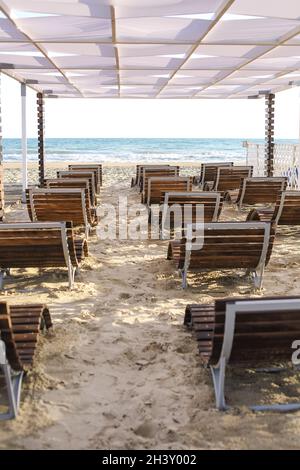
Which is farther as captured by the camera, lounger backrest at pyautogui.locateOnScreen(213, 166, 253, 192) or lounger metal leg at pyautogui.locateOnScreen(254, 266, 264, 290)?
lounger backrest at pyautogui.locateOnScreen(213, 166, 253, 192)

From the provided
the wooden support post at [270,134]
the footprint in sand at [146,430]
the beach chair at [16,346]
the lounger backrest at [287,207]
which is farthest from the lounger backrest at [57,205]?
the wooden support post at [270,134]

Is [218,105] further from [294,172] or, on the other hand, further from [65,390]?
[65,390]

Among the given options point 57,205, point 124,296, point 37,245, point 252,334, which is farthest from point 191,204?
point 252,334

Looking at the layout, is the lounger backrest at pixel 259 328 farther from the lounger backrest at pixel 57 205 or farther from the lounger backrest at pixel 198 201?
the lounger backrest at pixel 57 205

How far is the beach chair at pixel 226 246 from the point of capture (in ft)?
15.9

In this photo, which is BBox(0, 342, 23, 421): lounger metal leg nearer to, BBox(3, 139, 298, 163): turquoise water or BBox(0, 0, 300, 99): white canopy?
BBox(0, 0, 300, 99): white canopy

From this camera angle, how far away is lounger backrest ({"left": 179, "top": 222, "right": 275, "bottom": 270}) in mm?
4844

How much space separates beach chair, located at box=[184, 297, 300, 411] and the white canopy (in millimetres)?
3339

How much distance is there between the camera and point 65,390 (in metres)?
3.08

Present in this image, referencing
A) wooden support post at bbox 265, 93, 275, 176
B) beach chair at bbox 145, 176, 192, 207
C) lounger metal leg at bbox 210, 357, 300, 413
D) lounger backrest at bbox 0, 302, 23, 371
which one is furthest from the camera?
wooden support post at bbox 265, 93, 275, 176

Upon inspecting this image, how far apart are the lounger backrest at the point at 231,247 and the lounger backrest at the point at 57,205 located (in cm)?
223

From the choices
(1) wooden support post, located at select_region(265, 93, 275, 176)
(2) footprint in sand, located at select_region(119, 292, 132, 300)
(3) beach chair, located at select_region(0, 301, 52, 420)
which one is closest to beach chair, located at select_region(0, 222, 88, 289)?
(2) footprint in sand, located at select_region(119, 292, 132, 300)
